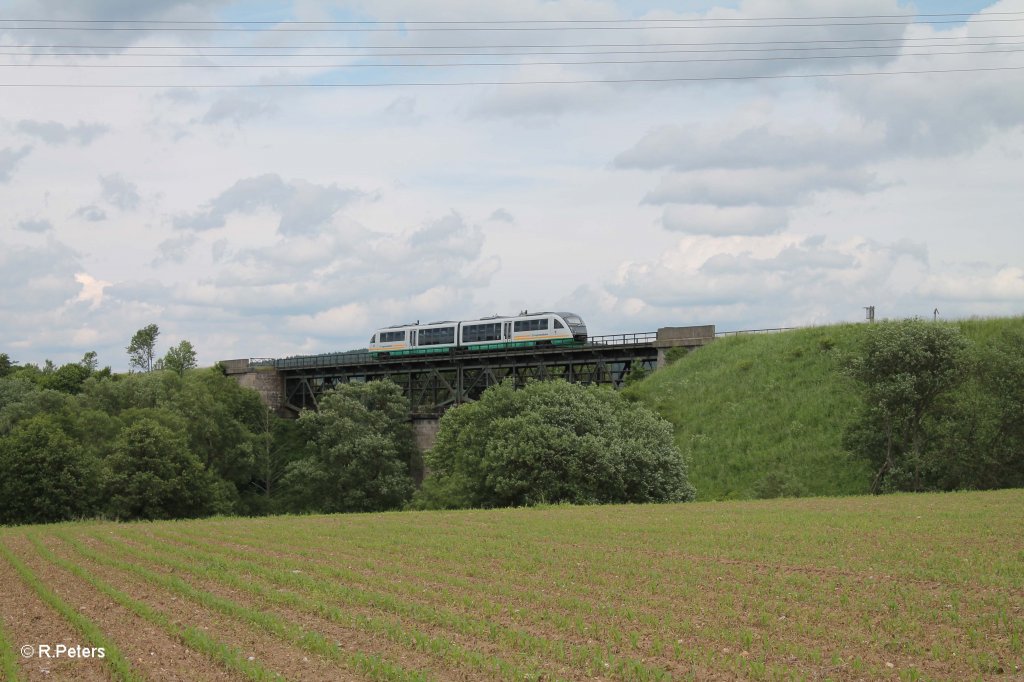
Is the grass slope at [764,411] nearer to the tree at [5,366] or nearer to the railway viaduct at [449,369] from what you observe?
the railway viaduct at [449,369]

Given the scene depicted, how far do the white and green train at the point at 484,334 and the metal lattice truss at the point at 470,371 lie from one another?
862mm

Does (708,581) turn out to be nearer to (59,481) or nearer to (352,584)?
(352,584)

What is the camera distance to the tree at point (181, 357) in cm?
12169

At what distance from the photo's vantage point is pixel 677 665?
52.9 feet

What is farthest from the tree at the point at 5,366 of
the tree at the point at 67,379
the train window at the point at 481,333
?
the train window at the point at 481,333

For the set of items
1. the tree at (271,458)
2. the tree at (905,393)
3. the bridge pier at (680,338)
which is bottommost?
the tree at (271,458)

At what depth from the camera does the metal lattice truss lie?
273 ft

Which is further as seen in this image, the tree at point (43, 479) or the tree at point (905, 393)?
the tree at point (43, 479)

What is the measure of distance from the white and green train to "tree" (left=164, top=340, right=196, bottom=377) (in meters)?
36.3

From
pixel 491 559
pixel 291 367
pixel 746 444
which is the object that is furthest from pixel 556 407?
pixel 291 367

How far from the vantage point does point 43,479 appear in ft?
211

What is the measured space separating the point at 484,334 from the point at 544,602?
66.4 meters

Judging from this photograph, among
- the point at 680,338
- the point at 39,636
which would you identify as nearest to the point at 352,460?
the point at 680,338

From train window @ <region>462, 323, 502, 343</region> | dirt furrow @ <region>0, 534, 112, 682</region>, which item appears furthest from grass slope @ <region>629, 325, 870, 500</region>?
dirt furrow @ <region>0, 534, 112, 682</region>
